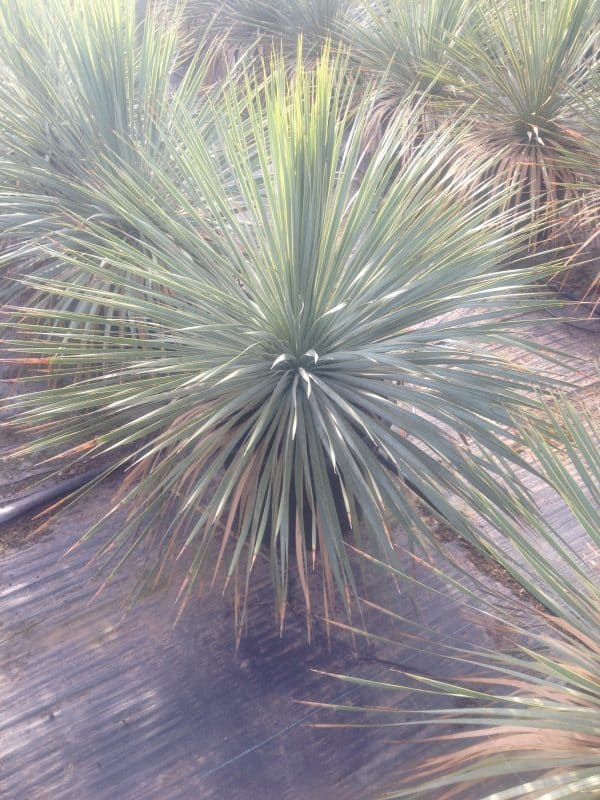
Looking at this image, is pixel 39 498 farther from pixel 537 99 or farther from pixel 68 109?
pixel 537 99

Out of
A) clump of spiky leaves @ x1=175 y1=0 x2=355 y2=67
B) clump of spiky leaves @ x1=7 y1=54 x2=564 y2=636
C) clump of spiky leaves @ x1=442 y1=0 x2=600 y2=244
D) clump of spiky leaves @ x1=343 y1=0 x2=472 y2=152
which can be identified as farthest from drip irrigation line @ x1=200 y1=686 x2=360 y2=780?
clump of spiky leaves @ x1=175 y1=0 x2=355 y2=67

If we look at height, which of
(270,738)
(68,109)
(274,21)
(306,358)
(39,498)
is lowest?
(270,738)

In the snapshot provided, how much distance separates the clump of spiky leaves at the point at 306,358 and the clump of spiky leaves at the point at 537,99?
1268mm

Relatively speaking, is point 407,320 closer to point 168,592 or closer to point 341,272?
point 341,272

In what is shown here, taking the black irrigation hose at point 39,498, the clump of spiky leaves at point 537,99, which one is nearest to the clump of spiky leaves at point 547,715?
the black irrigation hose at point 39,498

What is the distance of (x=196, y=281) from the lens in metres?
1.67

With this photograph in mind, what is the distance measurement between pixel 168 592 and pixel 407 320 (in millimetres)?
933

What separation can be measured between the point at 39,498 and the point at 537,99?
2.55 m

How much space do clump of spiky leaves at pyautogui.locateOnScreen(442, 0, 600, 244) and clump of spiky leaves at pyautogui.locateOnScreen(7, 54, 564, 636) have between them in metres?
1.27

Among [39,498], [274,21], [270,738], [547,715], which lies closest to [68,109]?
[39,498]

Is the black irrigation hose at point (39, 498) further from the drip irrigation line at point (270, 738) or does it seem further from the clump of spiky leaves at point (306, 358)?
the drip irrigation line at point (270, 738)

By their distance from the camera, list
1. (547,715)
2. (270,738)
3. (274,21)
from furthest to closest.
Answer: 1. (274,21)
2. (270,738)
3. (547,715)

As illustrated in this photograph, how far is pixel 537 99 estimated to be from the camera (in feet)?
9.74

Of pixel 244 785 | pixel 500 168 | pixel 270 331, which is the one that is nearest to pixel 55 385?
pixel 270 331
